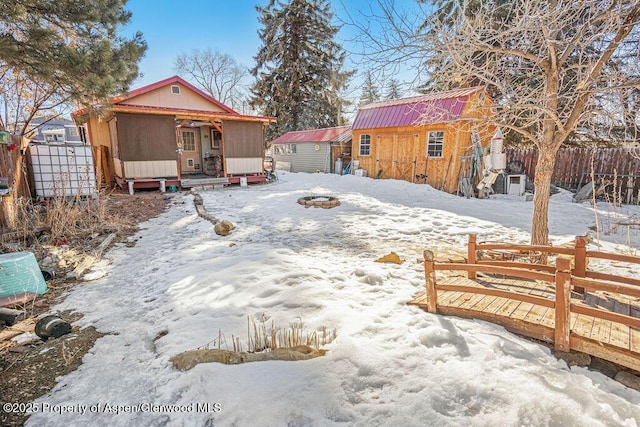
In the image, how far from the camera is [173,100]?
1352 centimetres

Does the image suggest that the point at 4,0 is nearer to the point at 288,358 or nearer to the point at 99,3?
the point at 99,3

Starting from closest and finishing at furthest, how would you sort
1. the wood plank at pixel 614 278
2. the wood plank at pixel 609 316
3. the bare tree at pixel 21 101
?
the wood plank at pixel 609 316
the wood plank at pixel 614 278
the bare tree at pixel 21 101

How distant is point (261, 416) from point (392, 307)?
1792mm

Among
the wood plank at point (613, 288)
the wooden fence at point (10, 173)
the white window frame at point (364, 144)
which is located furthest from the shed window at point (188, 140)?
the wood plank at point (613, 288)

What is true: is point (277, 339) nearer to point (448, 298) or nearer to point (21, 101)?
point (448, 298)

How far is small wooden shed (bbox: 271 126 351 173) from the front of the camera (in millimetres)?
18422

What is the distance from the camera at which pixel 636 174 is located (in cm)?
1073

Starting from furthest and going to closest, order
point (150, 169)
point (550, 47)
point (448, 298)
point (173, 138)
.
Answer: point (173, 138) → point (150, 169) → point (550, 47) → point (448, 298)

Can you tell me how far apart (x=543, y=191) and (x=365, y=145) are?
11972 mm

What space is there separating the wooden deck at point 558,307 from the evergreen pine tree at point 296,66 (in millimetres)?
20509

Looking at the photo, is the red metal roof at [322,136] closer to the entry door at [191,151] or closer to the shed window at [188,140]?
the entry door at [191,151]

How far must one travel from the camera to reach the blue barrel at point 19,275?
334 cm

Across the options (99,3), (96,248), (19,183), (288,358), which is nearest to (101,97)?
(99,3)

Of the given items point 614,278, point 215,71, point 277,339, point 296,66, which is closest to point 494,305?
point 614,278
